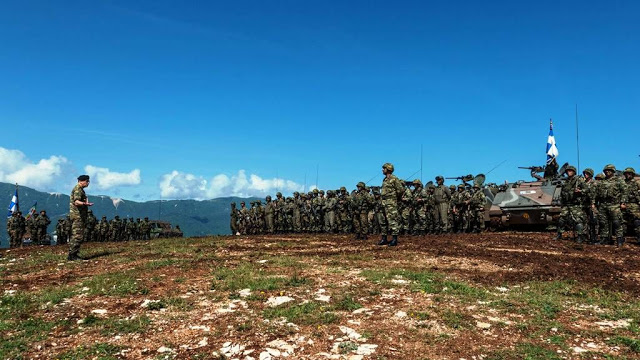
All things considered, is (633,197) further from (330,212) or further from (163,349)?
(163,349)

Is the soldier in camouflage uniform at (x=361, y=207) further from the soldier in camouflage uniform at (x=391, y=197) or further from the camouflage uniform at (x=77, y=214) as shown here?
the camouflage uniform at (x=77, y=214)

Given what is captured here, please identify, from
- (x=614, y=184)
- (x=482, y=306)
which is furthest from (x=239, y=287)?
(x=614, y=184)

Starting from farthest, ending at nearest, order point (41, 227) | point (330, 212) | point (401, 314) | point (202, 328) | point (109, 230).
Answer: point (109, 230) → point (41, 227) → point (330, 212) → point (401, 314) → point (202, 328)

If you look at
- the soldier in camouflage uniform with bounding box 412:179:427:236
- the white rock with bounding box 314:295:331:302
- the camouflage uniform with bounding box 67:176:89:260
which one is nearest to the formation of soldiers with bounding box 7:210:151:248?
the camouflage uniform with bounding box 67:176:89:260

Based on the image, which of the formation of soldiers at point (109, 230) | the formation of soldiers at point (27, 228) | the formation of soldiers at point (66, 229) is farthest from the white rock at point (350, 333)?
the formation of soldiers at point (109, 230)

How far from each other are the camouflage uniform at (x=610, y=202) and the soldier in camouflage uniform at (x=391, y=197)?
6.28 metres

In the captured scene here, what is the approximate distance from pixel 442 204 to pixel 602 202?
711cm

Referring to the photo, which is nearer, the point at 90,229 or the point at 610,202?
the point at 610,202

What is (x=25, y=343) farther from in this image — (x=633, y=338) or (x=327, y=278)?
(x=633, y=338)

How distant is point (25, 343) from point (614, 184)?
15318 millimetres

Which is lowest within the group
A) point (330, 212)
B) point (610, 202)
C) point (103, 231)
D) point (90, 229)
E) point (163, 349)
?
point (163, 349)

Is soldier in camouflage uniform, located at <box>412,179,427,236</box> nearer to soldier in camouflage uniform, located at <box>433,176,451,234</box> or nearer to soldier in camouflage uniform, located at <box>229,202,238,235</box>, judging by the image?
soldier in camouflage uniform, located at <box>433,176,451,234</box>

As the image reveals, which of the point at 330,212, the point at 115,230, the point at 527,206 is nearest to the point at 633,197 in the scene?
the point at 527,206

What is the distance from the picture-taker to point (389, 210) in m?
14.2
